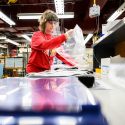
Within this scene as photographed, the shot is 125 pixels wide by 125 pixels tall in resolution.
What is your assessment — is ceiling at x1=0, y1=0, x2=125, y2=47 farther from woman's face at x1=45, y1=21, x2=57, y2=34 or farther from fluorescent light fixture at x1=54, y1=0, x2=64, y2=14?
woman's face at x1=45, y1=21, x2=57, y2=34

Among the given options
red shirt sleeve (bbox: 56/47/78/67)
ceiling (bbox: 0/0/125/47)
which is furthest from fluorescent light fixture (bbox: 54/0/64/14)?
red shirt sleeve (bbox: 56/47/78/67)

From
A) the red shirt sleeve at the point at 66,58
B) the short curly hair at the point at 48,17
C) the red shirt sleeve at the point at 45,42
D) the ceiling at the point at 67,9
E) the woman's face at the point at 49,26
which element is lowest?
the red shirt sleeve at the point at 66,58

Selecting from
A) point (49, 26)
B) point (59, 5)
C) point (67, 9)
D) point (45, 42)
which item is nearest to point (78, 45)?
point (49, 26)

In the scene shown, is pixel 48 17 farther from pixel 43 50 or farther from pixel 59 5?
pixel 59 5

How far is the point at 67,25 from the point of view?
437 inches

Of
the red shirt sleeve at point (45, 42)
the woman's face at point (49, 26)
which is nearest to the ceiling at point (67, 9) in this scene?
the woman's face at point (49, 26)

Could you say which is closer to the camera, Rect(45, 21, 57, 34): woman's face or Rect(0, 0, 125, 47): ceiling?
Rect(45, 21, 57, 34): woman's face

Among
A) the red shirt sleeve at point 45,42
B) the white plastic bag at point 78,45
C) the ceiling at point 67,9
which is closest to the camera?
the red shirt sleeve at point 45,42

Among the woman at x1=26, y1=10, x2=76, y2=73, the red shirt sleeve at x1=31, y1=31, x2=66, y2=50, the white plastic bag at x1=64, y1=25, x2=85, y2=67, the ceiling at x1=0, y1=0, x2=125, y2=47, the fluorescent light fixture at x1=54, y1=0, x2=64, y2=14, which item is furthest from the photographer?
the ceiling at x1=0, y1=0, x2=125, y2=47

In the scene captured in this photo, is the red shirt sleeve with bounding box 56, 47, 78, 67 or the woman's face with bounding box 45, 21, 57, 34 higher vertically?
the woman's face with bounding box 45, 21, 57, 34

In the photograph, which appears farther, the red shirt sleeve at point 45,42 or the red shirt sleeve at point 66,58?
the red shirt sleeve at point 66,58

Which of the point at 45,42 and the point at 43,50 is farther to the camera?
the point at 43,50

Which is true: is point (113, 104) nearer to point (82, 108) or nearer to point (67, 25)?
point (82, 108)

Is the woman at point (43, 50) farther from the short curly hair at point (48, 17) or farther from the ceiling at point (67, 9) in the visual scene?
the ceiling at point (67, 9)
